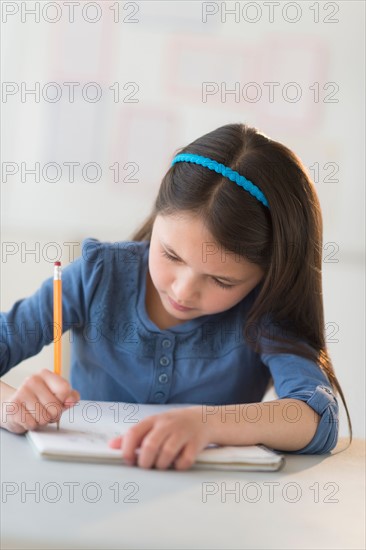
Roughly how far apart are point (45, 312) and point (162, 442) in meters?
0.50

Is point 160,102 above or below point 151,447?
above

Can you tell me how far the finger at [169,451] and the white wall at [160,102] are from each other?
170 cm

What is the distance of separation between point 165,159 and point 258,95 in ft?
1.17

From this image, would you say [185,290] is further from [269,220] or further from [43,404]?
[43,404]

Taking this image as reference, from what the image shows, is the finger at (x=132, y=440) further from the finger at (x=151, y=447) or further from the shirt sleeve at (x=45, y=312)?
the shirt sleeve at (x=45, y=312)

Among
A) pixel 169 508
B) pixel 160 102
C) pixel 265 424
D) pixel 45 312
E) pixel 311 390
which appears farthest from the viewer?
pixel 160 102

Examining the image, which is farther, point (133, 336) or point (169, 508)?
point (133, 336)

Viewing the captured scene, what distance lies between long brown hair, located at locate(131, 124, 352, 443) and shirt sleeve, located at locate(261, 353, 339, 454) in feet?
0.08

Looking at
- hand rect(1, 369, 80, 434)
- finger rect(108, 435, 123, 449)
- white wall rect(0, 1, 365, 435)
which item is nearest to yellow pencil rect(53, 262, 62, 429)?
hand rect(1, 369, 80, 434)

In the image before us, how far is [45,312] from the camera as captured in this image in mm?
1254

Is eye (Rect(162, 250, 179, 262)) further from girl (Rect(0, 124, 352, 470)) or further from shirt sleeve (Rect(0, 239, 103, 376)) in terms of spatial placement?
shirt sleeve (Rect(0, 239, 103, 376))

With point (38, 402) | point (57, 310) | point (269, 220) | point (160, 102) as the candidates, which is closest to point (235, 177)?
point (269, 220)

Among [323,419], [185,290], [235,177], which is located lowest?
[323,419]

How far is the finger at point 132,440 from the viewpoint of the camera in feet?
2.64
